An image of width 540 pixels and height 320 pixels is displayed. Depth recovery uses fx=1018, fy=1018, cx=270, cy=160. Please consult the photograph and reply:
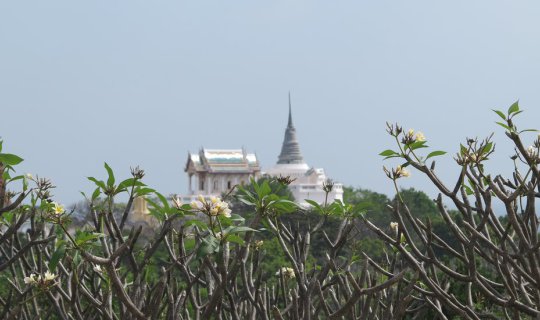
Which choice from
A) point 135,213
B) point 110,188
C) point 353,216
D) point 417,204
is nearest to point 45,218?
point 110,188

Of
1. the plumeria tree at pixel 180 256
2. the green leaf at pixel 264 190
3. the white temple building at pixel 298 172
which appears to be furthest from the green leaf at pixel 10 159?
the white temple building at pixel 298 172

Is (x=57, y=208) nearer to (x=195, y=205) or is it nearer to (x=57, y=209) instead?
(x=57, y=209)

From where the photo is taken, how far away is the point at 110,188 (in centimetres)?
266

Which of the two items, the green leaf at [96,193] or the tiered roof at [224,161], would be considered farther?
the tiered roof at [224,161]

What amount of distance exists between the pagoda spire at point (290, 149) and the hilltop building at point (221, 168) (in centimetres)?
572

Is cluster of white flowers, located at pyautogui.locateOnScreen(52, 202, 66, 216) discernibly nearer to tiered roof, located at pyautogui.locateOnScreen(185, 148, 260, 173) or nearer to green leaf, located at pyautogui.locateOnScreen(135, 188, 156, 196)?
green leaf, located at pyautogui.locateOnScreen(135, 188, 156, 196)

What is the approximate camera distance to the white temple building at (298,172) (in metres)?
58.1

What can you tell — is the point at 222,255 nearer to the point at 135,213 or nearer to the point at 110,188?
the point at 110,188

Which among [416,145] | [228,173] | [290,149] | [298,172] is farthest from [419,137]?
[290,149]

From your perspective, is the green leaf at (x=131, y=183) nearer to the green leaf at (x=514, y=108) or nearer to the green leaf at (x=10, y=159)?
the green leaf at (x=10, y=159)

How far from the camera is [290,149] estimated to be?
64.7 metres

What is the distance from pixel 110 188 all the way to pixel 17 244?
0.80 meters

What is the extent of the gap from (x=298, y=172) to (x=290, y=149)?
2914 millimetres

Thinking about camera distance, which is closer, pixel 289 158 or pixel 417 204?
pixel 417 204
